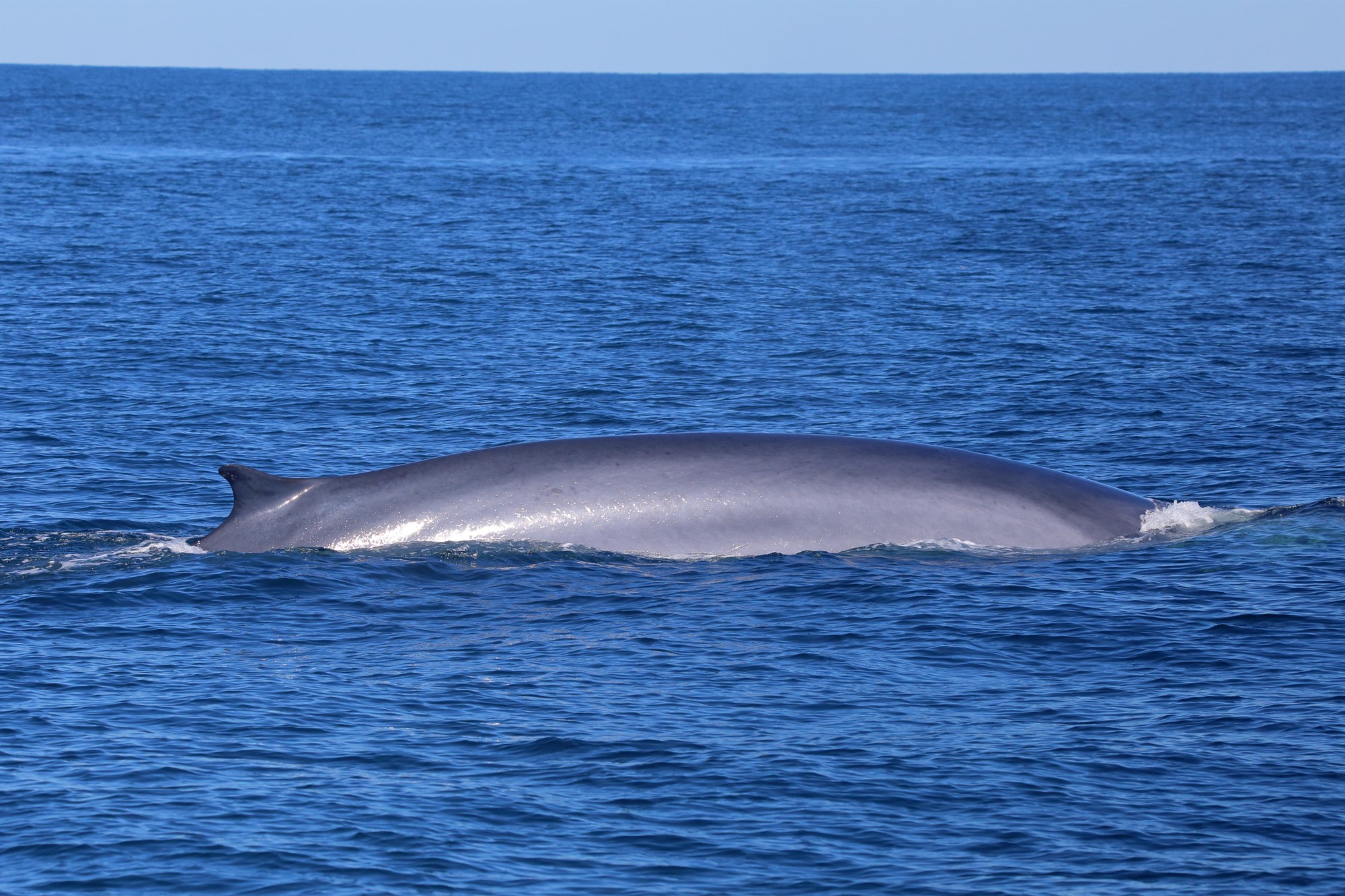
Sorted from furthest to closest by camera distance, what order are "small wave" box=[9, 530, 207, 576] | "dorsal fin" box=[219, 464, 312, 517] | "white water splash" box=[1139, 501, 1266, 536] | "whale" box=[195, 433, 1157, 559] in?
"white water splash" box=[1139, 501, 1266, 536], "small wave" box=[9, 530, 207, 576], "whale" box=[195, 433, 1157, 559], "dorsal fin" box=[219, 464, 312, 517]

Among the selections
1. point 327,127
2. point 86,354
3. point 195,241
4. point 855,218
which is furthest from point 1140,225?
point 327,127

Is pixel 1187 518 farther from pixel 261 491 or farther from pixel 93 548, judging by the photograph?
pixel 93 548

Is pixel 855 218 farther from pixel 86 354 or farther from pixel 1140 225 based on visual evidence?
pixel 86 354

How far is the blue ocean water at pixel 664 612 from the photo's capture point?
12312 millimetres

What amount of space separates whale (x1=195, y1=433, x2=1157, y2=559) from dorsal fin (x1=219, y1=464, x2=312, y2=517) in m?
0.02

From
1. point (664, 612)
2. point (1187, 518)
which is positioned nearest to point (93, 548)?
point (664, 612)

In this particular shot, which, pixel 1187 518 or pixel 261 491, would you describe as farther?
pixel 1187 518

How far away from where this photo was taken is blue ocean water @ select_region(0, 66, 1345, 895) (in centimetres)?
1231

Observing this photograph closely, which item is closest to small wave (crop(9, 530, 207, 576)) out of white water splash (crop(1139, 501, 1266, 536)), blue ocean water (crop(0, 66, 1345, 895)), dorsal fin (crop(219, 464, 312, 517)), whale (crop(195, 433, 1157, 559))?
blue ocean water (crop(0, 66, 1345, 895))

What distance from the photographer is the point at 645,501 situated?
1825 centimetres

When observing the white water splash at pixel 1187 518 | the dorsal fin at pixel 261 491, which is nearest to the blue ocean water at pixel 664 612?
the white water splash at pixel 1187 518

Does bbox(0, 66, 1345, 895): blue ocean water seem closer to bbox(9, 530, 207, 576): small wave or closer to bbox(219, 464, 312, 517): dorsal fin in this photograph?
bbox(9, 530, 207, 576): small wave

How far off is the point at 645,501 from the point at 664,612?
1457 millimetres

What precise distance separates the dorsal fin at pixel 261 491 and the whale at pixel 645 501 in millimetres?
15
